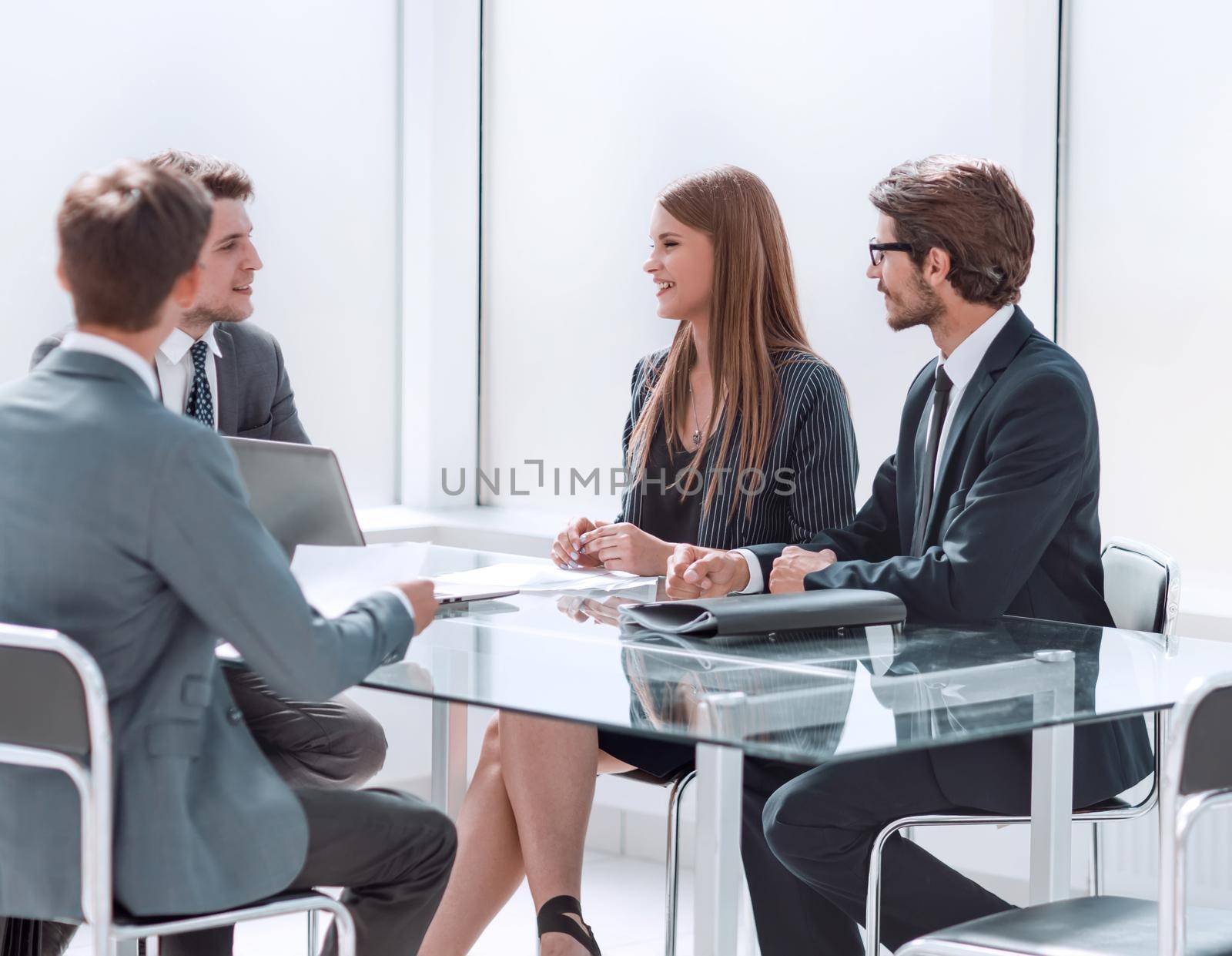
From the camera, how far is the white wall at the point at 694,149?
3369 mm

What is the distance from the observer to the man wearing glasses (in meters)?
2.14

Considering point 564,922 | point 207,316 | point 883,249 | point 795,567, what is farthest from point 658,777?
point 207,316

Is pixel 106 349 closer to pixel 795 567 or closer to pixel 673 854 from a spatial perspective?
pixel 795 567

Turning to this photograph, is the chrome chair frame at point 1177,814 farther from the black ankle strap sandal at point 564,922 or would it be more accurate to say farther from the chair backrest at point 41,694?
the chair backrest at point 41,694

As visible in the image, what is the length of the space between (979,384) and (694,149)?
1.91 meters

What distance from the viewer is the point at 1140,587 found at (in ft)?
7.59

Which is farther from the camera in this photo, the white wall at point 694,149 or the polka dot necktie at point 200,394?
the white wall at point 694,149

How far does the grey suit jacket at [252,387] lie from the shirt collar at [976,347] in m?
1.20

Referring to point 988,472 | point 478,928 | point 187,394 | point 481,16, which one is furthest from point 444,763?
point 481,16

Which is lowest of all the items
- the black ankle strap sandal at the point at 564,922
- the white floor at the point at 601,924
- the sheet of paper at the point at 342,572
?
the white floor at the point at 601,924

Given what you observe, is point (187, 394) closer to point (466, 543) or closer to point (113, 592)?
point (113, 592)

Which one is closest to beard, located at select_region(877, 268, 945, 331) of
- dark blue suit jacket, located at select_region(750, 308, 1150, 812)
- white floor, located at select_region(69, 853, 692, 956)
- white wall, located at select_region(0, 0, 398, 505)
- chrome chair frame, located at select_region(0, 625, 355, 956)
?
dark blue suit jacket, located at select_region(750, 308, 1150, 812)

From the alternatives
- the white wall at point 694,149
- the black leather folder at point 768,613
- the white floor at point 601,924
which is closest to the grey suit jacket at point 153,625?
the black leather folder at point 768,613

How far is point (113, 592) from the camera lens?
1542 mm
